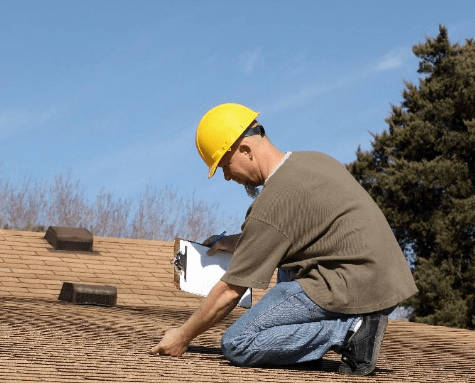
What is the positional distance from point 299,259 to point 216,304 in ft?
1.55

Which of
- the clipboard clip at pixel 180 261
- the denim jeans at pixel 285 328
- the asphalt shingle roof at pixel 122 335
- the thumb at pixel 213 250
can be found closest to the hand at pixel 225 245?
the thumb at pixel 213 250

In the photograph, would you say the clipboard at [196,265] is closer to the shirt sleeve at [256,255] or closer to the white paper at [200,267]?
the white paper at [200,267]

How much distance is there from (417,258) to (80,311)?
16.4 metres

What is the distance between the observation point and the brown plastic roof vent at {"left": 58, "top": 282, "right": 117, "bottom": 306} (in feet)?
24.3

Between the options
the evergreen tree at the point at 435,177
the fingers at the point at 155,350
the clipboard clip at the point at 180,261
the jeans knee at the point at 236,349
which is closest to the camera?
the jeans knee at the point at 236,349

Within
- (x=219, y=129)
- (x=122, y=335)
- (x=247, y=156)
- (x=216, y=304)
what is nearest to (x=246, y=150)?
(x=247, y=156)

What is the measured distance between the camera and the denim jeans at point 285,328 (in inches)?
157

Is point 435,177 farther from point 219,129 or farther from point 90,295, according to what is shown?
point 219,129

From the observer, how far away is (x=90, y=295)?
748 cm

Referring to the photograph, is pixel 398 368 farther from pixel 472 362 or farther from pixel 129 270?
pixel 129 270

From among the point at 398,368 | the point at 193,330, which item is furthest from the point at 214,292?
the point at 398,368

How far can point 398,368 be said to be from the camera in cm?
459

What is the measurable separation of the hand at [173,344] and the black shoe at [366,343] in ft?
2.70

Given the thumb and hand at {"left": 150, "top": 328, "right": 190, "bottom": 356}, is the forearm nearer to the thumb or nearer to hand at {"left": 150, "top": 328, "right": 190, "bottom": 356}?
hand at {"left": 150, "top": 328, "right": 190, "bottom": 356}
